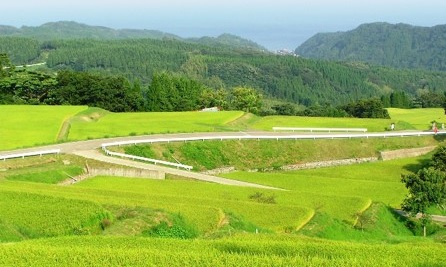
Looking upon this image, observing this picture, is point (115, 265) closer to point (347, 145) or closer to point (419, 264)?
point (419, 264)

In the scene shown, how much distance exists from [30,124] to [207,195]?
27.0 metres

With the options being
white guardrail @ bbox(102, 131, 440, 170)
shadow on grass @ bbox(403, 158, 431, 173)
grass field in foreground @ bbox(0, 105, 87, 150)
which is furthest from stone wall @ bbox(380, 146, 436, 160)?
grass field in foreground @ bbox(0, 105, 87, 150)

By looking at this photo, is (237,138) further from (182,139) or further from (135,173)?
(135,173)

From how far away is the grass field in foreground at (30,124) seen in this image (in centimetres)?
4623

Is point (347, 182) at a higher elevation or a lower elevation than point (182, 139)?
lower

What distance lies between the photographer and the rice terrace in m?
14.6

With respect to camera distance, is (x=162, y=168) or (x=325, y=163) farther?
(x=325, y=163)

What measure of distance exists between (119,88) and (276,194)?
49274 millimetres

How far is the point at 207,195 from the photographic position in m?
32.3

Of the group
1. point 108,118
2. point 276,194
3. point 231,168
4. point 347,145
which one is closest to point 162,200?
point 276,194

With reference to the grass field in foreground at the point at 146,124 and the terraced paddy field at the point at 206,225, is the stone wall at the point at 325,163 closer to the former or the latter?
the terraced paddy field at the point at 206,225

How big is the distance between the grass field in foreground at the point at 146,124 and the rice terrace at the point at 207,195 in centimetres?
19

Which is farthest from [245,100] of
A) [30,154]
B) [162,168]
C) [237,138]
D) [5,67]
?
[30,154]

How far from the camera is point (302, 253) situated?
14.7 meters
